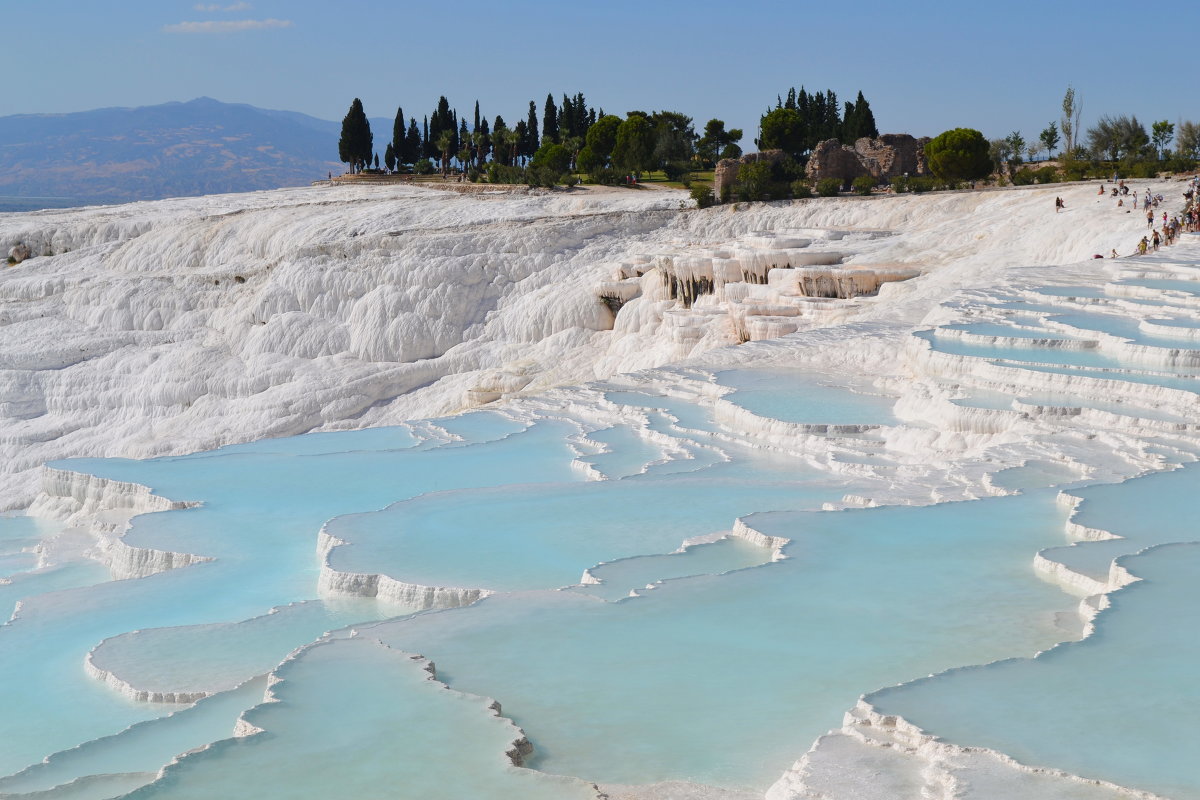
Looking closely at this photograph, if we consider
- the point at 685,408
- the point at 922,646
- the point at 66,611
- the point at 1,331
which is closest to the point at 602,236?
the point at 1,331

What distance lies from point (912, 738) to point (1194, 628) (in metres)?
1.32

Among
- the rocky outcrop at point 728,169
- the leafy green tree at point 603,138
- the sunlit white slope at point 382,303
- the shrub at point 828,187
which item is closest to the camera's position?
the sunlit white slope at point 382,303

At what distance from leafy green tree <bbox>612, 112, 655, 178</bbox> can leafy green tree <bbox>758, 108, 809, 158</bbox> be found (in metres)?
3.07

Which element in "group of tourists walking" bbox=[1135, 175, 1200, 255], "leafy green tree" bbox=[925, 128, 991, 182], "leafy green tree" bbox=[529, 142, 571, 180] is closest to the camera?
"group of tourists walking" bbox=[1135, 175, 1200, 255]

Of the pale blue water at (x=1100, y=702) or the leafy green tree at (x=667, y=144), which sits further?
the leafy green tree at (x=667, y=144)

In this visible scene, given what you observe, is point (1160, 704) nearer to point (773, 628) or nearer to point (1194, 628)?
point (1194, 628)

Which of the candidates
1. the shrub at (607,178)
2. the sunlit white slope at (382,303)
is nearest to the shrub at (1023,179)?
the sunlit white slope at (382,303)

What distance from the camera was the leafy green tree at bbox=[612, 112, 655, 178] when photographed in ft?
105

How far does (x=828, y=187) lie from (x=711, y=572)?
60.4ft

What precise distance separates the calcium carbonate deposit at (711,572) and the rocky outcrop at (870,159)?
9300mm

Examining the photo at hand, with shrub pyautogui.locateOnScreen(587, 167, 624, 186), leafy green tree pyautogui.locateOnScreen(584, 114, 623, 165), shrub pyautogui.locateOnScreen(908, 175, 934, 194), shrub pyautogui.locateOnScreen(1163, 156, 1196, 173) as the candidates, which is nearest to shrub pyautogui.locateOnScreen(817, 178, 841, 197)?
shrub pyautogui.locateOnScreen(908, 175, 934, 194)

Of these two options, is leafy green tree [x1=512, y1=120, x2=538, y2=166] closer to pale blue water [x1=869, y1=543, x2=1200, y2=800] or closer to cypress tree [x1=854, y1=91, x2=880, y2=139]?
cypress tree [x1=854, y1=91, x2=880, y2=139]

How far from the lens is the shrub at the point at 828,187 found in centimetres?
2289

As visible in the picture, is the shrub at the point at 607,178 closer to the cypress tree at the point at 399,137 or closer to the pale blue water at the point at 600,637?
the cypress tree at the point at 399,137
